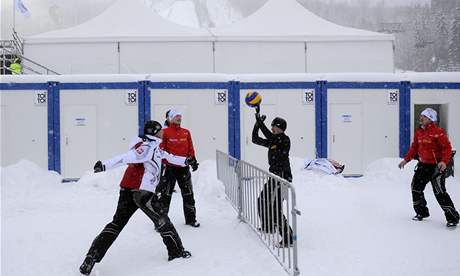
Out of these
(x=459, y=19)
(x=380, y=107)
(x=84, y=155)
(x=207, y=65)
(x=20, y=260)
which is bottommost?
(x=20, y=260)

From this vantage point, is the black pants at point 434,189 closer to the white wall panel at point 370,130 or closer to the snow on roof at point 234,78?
the white wall panel at point 370,130

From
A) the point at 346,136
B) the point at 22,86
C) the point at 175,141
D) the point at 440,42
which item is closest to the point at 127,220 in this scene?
the point at 175,141

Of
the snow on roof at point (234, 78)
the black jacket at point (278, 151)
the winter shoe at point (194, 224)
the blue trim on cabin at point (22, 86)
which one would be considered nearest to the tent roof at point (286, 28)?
the snow on roof at point (234, 78)

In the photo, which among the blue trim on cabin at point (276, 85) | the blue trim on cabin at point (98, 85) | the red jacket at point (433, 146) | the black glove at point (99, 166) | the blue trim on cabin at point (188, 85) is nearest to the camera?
the black glove at point (99, 166)

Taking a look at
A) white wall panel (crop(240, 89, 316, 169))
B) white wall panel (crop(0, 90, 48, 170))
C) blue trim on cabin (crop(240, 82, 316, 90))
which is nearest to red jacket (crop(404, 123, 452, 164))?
white wall panel (crop(240, 89, 316, 169))

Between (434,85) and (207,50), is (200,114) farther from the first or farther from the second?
(207,50)

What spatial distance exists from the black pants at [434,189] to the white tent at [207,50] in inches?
456

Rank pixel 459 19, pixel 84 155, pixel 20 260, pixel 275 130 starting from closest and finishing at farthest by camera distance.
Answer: pixel 20 260
pixel 275 130
pixel 84 155
pixel 459 19

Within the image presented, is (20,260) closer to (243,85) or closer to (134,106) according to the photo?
(134,106)

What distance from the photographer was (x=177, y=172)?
263 inches

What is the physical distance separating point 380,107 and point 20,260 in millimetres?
9413

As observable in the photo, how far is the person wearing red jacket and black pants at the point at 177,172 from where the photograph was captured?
660 centimetres

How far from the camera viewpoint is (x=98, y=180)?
1040 centimetres

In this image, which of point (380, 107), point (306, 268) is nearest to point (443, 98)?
point (380, 107)
